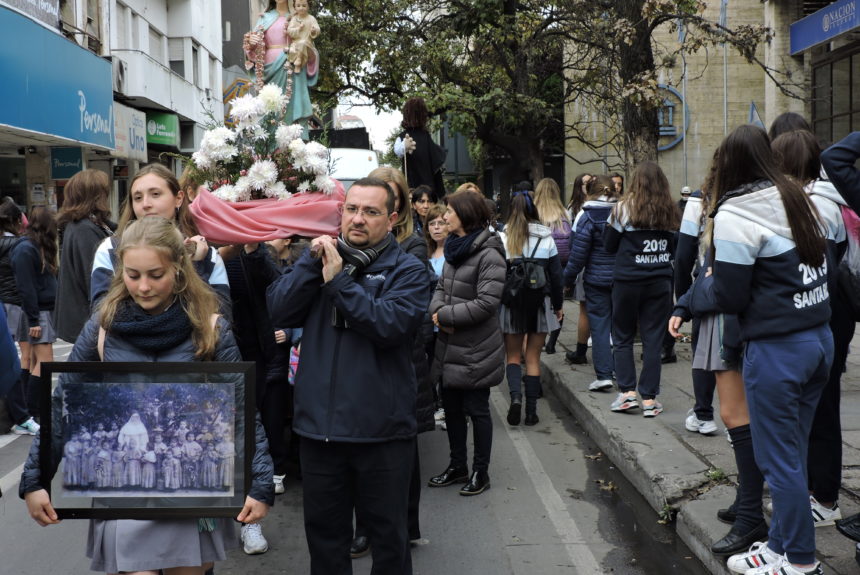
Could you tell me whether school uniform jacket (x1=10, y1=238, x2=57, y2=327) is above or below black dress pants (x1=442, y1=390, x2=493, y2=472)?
above

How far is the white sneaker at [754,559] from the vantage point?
3.86 m

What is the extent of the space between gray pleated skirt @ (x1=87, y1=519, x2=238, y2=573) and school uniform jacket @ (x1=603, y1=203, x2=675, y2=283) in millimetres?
4928

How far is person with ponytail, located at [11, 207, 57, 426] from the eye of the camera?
7.61m

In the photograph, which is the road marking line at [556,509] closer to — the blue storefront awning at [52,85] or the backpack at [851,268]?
the backpack at [851,268]

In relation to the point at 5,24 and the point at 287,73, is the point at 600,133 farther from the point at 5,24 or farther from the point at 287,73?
the point at 287,73

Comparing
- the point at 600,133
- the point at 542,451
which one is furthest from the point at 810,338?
the point at 600,133

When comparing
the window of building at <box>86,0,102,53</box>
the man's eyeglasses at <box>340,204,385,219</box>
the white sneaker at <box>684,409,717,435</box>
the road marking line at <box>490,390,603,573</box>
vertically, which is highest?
the window of building at <box>86,0,102,53</box>

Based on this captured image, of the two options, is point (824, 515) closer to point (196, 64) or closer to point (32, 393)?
point (32, 393)

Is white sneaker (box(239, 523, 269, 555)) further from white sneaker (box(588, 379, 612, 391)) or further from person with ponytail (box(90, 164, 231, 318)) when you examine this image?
white sneaker (box(588, 379, 612, 391))

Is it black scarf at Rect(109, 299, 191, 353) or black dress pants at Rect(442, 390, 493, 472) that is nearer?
black scarf at Rect(109, 299, 191, 353)

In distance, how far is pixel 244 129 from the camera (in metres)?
4.61

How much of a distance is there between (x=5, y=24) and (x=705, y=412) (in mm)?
14784

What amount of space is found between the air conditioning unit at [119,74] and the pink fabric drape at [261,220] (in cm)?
2125

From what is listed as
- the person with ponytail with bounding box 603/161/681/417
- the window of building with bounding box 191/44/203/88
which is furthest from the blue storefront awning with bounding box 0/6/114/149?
the person with ponytail with bounding box 603/161/681/417
